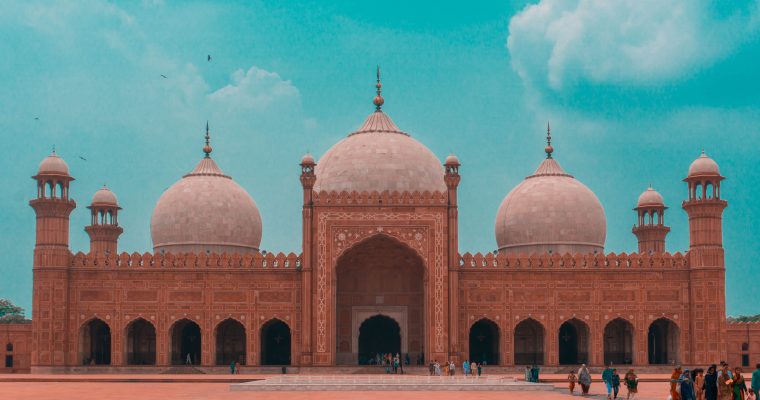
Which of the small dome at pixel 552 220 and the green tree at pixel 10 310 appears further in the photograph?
the green tree at pixel 10 310

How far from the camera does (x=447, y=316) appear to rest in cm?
3388

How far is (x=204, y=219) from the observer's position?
128ft

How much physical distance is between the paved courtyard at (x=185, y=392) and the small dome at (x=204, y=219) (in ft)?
32.8

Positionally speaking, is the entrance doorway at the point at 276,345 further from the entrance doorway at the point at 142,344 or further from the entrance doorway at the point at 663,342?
the entrance doorway at the point at 663,342

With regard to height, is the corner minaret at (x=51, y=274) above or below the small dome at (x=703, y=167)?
below

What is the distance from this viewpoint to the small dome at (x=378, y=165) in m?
37.0

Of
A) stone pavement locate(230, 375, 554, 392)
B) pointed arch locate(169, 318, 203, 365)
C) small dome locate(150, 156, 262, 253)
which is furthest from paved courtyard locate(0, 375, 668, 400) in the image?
small dome locate(150, 156, 262, 253)

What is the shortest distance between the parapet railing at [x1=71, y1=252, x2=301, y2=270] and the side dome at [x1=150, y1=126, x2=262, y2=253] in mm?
4020

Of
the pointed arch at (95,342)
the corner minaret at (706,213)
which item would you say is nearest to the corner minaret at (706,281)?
the corner minaret at (706,213)

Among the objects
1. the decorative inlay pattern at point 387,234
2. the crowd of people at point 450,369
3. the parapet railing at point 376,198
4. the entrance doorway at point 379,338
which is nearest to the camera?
the crowd of people at point 450,369

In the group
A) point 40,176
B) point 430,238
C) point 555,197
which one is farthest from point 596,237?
point 40,176

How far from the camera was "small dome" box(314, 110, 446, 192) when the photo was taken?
37.0m

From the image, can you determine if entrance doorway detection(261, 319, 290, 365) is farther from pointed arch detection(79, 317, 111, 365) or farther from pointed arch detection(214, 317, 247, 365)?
pointed arch detection(79, 317, 111, 365)

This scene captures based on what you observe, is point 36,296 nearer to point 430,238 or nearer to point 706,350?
point 430,238
